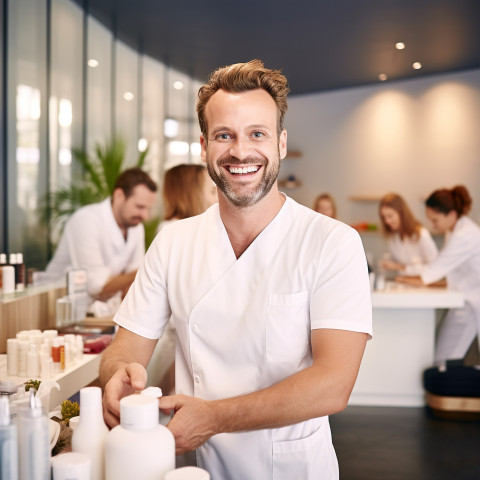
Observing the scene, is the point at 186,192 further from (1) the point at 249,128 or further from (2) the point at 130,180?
(1) the point at 249,128

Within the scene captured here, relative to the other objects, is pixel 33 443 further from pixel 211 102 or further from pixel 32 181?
Result: pixel 32 181

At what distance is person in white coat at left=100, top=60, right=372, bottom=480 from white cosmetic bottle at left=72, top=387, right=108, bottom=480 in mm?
250

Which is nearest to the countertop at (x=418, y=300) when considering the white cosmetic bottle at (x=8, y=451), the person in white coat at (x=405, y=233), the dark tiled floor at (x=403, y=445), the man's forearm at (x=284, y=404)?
the dark tiled floor at (x=403, y=445)

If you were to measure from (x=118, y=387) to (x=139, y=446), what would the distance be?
340 millimetres

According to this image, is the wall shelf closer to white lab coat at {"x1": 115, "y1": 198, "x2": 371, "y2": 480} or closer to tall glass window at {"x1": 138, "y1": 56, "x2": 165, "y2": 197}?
tall glass window at {"x1": 138, "y1": 56, "x2": 165, "y2": 197}

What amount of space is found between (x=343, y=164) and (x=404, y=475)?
219 inches

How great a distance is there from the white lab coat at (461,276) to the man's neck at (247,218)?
10.9 feet

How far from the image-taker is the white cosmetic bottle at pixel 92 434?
995 millimetres

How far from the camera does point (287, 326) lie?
137 centimetres

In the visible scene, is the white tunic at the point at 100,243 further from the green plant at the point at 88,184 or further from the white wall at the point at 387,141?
the white wall at the point at 387,141

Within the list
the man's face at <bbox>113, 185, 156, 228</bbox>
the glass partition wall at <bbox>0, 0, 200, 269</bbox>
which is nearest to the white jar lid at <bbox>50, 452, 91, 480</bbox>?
the man's face at <bbox>113, 185, 156, 228</bbox>

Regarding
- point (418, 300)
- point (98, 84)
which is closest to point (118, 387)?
point (418, 300)

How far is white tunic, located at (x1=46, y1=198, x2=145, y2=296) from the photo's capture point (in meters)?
3.88

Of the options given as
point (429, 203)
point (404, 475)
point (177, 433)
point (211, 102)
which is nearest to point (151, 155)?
point (429, 203)
